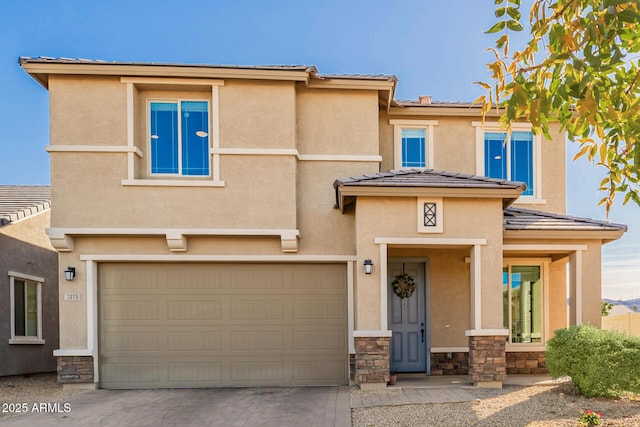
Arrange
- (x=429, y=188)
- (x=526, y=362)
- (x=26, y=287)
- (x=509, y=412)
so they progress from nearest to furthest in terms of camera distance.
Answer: (x=509, y=412)
(x=429, y=188)
(x=526, y=362)
(x=26, y=287)

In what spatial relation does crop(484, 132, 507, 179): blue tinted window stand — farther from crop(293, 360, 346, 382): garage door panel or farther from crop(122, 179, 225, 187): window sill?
crop(122, 179, 225, 187): window sill

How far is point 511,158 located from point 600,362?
203 inches

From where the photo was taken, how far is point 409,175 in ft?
28.5

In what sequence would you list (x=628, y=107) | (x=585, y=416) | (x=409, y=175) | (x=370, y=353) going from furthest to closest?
(x=409, y=175) → (x=370, y=353) → (x=585, y=416) → (x=628, y=107)

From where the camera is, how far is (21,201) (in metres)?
11.8

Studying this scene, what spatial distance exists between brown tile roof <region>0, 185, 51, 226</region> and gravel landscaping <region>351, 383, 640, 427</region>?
9279 mm

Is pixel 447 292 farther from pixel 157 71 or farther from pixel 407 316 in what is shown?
pixel 157 71

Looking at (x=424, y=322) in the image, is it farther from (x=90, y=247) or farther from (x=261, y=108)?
(x=90, y=247)

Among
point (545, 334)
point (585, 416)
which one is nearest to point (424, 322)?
point (545, 334)

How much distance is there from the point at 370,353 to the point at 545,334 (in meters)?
4.57

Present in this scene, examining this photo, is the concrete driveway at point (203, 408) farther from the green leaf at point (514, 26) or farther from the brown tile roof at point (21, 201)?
the green leaf at point (514, 26)

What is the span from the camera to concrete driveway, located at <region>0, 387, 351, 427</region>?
6.59 m

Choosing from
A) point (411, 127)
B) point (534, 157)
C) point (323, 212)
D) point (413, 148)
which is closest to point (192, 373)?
point (323, 212)

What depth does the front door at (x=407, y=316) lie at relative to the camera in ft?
31.7
